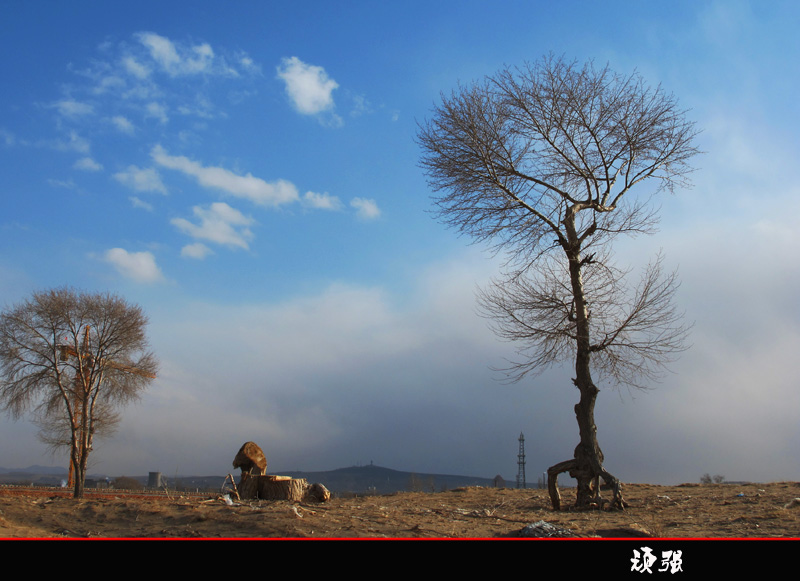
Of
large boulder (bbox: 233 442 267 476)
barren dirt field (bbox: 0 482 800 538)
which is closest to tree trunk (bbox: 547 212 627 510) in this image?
barren dirt field (bbox: 0 482 800 538)

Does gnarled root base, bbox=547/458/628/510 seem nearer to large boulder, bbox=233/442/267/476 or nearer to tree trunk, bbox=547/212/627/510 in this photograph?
tree trunk, bbox=547/212/627/510

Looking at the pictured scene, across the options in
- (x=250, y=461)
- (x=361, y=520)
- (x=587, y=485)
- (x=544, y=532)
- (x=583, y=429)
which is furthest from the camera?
(x=250, y=461)

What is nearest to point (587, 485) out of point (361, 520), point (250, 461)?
point (361, 520)

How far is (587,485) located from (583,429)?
3.24 ft

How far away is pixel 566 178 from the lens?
12344 millimetres

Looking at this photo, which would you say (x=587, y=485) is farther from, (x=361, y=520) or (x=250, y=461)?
(x=250, y=461)

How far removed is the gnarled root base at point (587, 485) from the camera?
1014 centimetres

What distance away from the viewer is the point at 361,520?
7441 millimetres

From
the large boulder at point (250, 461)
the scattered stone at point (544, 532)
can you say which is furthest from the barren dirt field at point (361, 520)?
the large boulder at point (250, 461)

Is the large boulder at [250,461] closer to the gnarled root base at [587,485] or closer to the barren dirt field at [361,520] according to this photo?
the barren dirt field at [361,520]

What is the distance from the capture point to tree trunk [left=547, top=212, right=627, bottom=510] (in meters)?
10.4
